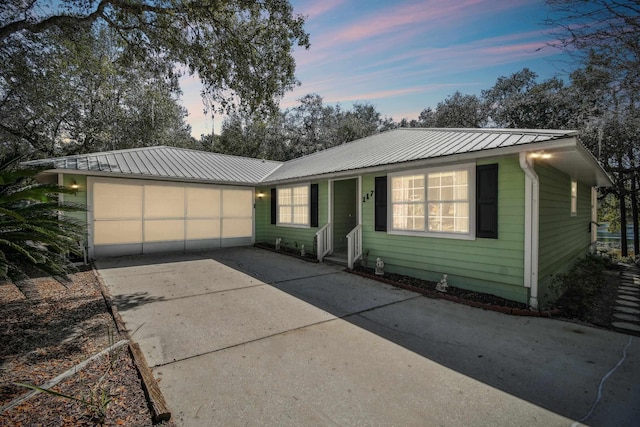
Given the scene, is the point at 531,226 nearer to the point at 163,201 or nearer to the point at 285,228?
the point at 285,228

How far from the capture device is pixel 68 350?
10.5 feet

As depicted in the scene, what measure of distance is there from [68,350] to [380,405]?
132 inches

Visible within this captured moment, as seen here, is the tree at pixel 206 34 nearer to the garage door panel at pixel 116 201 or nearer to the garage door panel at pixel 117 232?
the garage door panel at pixel 116 201

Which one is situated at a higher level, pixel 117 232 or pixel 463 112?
pixel 463 112

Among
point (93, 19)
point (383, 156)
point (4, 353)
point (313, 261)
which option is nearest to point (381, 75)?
point (383, 156)

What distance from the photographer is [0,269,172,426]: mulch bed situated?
2.15 meters

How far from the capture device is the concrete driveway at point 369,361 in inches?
92.3

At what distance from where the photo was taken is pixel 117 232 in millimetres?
9055

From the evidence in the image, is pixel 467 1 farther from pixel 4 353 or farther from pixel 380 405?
pixel 4 353

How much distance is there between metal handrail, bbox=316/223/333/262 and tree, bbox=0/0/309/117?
12.3 ft

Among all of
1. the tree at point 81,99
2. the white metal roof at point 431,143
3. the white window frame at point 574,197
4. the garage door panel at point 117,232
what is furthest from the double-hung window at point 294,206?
the white window frame at point 574,197

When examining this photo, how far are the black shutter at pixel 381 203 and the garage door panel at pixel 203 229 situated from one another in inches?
258

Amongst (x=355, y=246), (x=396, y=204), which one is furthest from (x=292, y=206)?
(x=396, y=204)

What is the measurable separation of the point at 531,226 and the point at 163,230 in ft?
33.3
